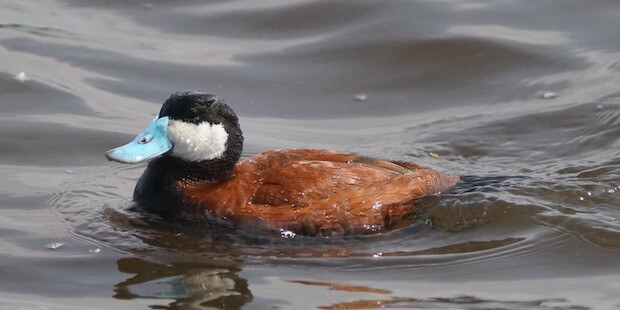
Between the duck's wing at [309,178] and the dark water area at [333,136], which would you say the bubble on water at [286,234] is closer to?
the dark water area at [333,136]

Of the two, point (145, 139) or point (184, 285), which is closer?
point (184, 285)

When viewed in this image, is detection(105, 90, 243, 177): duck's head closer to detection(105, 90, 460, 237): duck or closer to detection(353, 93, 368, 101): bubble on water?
detection(105, 90, 460, 237): duck

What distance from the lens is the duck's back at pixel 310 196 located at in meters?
6.02

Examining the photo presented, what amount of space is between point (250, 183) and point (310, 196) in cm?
36

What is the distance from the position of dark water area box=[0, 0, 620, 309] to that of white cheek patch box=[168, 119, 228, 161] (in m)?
0.40

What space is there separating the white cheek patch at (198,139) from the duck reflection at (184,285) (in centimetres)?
72

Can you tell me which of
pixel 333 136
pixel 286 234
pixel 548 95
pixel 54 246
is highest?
pixel 548 95

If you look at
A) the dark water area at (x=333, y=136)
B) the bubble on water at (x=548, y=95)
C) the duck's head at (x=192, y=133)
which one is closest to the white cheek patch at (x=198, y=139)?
the duck's head at (x=192, y=133)

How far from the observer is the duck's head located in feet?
20.1

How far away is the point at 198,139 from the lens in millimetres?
6176

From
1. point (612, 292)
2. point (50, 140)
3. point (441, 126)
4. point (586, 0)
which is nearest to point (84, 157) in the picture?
point (50, 140)

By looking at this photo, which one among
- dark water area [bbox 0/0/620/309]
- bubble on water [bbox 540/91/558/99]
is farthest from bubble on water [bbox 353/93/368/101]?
bubble on water [bbox 540/91/558/99]

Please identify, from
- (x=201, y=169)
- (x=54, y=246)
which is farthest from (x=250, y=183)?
(x=54, y=246)

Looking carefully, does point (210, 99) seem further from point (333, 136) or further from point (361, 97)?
point (361, 97)
